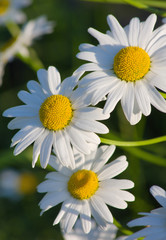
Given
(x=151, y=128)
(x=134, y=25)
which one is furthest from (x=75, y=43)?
(x=134, y=25)

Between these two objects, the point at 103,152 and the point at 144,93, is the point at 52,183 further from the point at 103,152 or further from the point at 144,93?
the point at 144,93

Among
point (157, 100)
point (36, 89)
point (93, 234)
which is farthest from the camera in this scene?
point (93, 234)

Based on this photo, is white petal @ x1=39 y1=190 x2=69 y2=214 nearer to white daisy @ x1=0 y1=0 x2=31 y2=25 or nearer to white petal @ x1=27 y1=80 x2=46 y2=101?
white petal @ x1=27 y1=80 x2=46 y2=101

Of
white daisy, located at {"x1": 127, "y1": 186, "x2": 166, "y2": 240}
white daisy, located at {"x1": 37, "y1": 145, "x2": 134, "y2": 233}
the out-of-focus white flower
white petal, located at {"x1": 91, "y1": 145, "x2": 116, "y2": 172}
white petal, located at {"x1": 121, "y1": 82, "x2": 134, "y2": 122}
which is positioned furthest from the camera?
the out-of-focus white flower

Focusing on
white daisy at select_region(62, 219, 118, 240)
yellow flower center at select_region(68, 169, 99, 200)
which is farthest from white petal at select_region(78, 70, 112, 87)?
white daisy at select_region(62, 219, 118, 240)

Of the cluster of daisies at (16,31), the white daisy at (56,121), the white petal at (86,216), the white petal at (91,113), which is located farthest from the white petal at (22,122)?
the cluster of daisies at (16,31)

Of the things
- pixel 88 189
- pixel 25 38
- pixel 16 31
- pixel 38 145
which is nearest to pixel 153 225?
pixel 88 189

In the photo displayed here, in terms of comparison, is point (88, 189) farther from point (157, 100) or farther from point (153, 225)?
point (157, 100)
